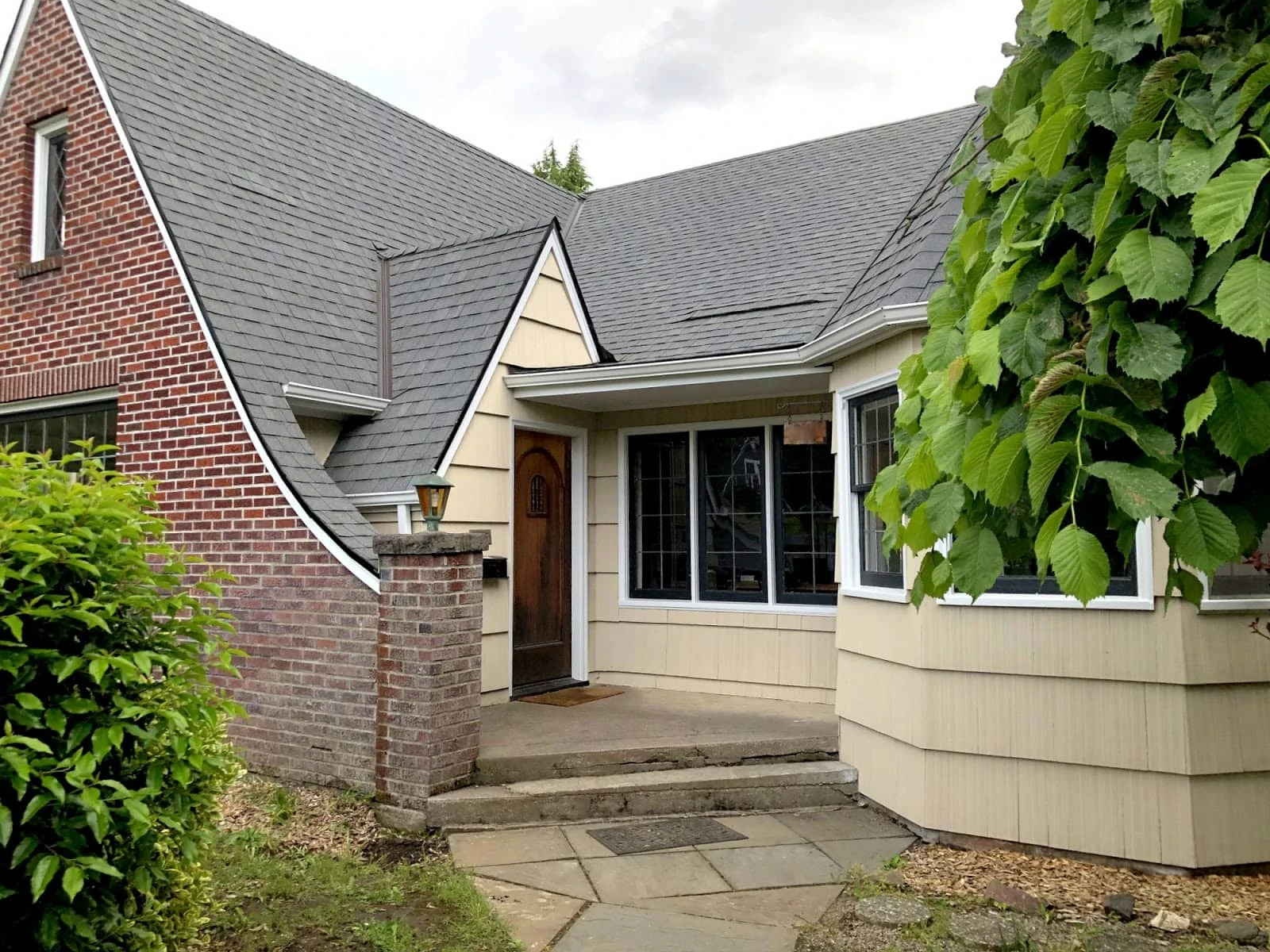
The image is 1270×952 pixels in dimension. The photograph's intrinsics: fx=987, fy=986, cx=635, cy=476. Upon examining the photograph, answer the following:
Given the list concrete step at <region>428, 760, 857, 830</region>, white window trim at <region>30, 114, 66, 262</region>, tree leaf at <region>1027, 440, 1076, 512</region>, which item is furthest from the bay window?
tree leaf at <region>1027, 440, 1076, 512</region>

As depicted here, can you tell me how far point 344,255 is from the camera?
8641 mm

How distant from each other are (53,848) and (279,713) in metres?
3.39

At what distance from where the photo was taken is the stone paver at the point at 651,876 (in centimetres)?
464

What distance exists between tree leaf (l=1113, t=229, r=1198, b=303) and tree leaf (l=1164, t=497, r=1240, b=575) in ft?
1.36

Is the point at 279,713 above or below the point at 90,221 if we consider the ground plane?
below

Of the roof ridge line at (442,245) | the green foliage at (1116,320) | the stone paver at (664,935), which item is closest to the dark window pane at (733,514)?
the roof ridge line at (442,245)

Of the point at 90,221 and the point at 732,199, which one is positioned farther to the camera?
the point at 732,199

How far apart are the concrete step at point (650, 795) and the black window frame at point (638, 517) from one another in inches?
93.9

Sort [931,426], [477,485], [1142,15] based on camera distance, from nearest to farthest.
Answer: [1142,15] < [931,426] < [477,485]

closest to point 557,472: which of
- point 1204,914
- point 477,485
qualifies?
point 477,485

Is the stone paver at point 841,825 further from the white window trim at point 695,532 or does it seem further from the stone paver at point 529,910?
the white window trim at point 695,532

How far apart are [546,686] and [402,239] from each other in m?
4.49

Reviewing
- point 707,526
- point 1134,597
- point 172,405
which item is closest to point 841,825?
point 1134,597

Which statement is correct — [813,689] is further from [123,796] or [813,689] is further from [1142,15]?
[1142,15]
